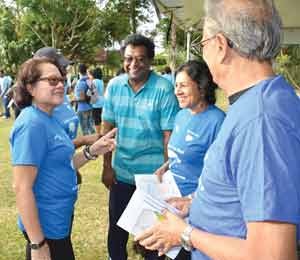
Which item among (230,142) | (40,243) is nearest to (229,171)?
(230,142)


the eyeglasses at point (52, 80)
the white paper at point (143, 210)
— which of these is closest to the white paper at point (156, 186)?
the white paper at point (143, 210)

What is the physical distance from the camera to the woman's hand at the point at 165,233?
159 centimetres

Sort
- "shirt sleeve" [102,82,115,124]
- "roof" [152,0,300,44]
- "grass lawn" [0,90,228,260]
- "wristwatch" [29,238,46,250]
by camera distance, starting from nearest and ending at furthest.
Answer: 1. "wristwatch" [29,238,46,250]
2. "shirt sleeve" [102,82,115,124]
3. "roof" [152,0,300,44]
4. "grass lawn" [0,90,228,260]

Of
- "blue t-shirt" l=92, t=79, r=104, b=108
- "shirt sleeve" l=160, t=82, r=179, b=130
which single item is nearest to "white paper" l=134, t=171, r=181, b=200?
"shirt sleeve" l=160, t=82, r=179, b=130

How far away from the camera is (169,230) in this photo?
161 cm

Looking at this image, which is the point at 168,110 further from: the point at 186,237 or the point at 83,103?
the point at 83,103

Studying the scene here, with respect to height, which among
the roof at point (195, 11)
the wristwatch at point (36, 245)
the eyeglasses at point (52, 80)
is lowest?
the wristwatch at point (36, 245)

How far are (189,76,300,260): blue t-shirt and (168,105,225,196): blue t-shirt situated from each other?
1.36 metres

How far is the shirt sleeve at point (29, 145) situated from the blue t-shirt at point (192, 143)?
3.00 feet

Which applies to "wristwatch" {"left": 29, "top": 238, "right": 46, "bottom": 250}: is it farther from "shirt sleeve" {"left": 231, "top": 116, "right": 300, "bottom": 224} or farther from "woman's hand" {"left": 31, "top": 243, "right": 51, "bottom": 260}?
"shirt sleeve" {"left": 231, "top": 116, "right": 300, "bottom": 224}

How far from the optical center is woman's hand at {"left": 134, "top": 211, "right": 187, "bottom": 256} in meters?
1.59

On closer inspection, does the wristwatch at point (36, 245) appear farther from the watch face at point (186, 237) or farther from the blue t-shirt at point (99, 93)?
the blue t-shirt at point (99, 93)

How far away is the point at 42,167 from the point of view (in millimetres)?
2410

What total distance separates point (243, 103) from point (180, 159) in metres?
1.59
